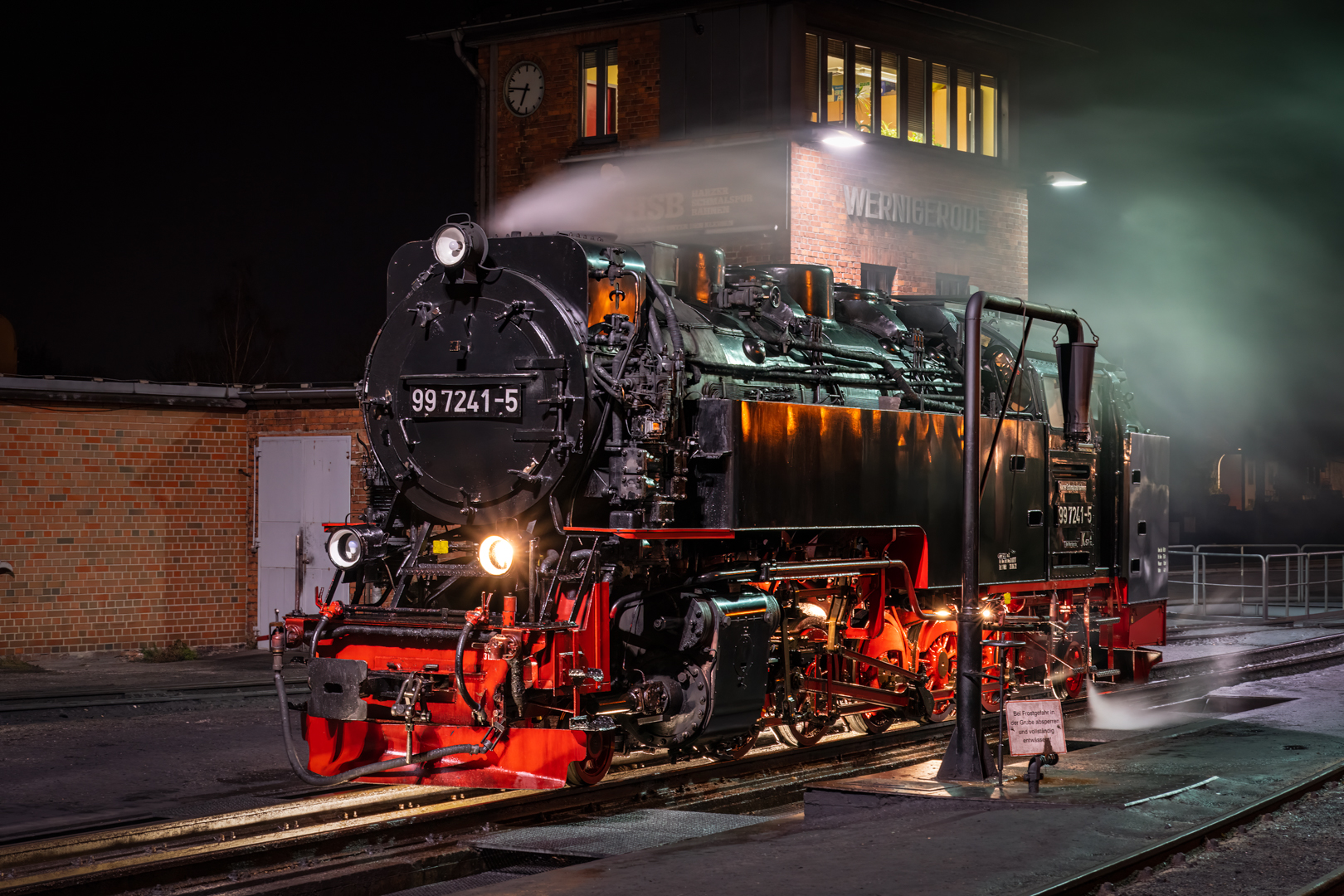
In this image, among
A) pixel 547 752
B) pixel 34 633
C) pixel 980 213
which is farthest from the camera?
pixel 980 213

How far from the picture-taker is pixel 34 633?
1408 centimetres

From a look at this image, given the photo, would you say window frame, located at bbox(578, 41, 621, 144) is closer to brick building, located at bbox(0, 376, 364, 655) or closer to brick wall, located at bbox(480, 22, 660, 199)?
brick wall, located at bbox(480, 22, 660, 199)

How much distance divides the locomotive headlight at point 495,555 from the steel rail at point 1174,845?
352cm

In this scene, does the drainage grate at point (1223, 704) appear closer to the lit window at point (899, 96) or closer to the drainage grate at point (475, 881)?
the drainage grate at point (475, 881)

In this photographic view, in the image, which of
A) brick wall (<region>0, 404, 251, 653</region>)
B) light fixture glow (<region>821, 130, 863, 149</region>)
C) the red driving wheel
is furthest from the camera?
light fixture glow (<region>821, 130, 863, 149</region>)

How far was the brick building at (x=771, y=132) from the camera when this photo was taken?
20.5 m

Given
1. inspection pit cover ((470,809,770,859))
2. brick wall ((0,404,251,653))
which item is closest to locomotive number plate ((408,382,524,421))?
inspection pit cover ((470,809,770,859))

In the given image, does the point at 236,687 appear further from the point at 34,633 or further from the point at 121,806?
the point at 121,806

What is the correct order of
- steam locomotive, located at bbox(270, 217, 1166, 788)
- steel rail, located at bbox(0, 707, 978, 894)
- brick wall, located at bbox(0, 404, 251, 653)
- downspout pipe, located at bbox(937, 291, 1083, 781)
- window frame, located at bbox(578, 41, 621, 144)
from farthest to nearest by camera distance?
1. window frame, located at bbox(578, 41, 621, 144)
2. brick wall, located at bbox(0, 404, 251, 653)
3. downspout pipe, located at bbox(937, 291, 1083, 781)
4. steam locomotive, located at bbox(270, 217, 1166, 788)
5. steel rail, located at bbox(0, 707, 978, 894)

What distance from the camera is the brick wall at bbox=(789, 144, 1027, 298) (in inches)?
812

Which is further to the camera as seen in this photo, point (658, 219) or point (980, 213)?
point (980, 213)

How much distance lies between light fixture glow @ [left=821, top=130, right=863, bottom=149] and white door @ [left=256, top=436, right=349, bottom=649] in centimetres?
850

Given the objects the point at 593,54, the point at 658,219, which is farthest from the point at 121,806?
the point at 593,54

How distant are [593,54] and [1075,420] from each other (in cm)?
1412
